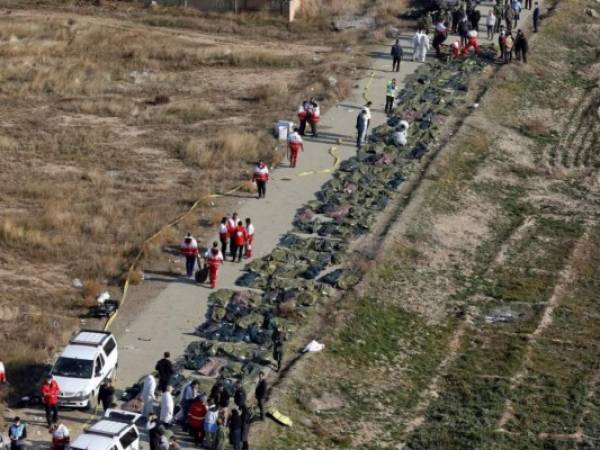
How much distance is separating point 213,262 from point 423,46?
22.4 metres

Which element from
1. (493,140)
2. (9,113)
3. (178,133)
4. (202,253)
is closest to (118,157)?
(178,133)

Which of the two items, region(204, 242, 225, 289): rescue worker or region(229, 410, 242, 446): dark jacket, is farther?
region(204, 242, 225, 289): rescue worker

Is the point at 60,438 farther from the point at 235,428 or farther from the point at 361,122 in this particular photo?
the point at 361,122

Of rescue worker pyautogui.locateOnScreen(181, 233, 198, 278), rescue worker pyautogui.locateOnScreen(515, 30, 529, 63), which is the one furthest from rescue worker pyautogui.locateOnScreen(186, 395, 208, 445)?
rescue worker pyautogui.locateOnScreen(515, 30, 529, 63)

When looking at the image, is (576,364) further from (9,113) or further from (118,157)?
(9,113)

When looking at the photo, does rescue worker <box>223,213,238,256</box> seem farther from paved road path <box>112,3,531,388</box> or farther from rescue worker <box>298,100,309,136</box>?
rescue worker <box>298,100,309,136</box>

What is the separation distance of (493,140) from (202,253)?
1559cm

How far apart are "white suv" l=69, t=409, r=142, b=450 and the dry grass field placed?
414 cm

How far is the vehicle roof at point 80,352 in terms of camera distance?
93.7ft

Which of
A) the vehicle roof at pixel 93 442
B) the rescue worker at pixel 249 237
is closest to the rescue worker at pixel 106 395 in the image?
the vehicle roof at pixel 93 442

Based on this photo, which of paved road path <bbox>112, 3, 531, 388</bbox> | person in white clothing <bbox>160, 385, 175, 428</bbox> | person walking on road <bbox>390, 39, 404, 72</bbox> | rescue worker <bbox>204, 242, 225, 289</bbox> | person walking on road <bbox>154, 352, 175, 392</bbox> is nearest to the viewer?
person in white clothing <bbox>160, 385, 175, 428</bbox>

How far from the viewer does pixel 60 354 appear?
96.6 feet

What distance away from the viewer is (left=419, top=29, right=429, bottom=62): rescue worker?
53625 millimetres

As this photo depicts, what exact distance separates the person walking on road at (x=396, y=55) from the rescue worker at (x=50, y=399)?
1093 inches
